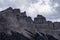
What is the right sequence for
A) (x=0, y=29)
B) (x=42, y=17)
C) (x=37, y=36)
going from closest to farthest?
(x=0, y=29)
(x=37, y=36)
(x=42, y=17)

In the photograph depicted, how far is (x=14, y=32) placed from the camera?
41.1 metres

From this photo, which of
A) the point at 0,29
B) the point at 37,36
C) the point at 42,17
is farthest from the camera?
the point at 42,17

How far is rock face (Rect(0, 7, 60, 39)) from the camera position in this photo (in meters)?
41.4

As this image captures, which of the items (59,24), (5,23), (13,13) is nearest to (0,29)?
(5,23)

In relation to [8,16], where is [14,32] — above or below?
below

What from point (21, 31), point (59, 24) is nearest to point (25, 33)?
point (21, 31)

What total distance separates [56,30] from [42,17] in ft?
14.6

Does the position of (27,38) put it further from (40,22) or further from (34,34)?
(40,22)

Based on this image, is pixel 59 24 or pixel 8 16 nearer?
pixel 8 16

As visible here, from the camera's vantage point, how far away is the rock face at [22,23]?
136 ft

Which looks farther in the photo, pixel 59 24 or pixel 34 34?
pixel 59 24

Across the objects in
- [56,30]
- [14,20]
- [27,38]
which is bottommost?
[27,38]

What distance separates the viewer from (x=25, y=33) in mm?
42969

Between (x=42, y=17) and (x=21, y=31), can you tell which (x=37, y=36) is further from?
(x=42, y=17)
